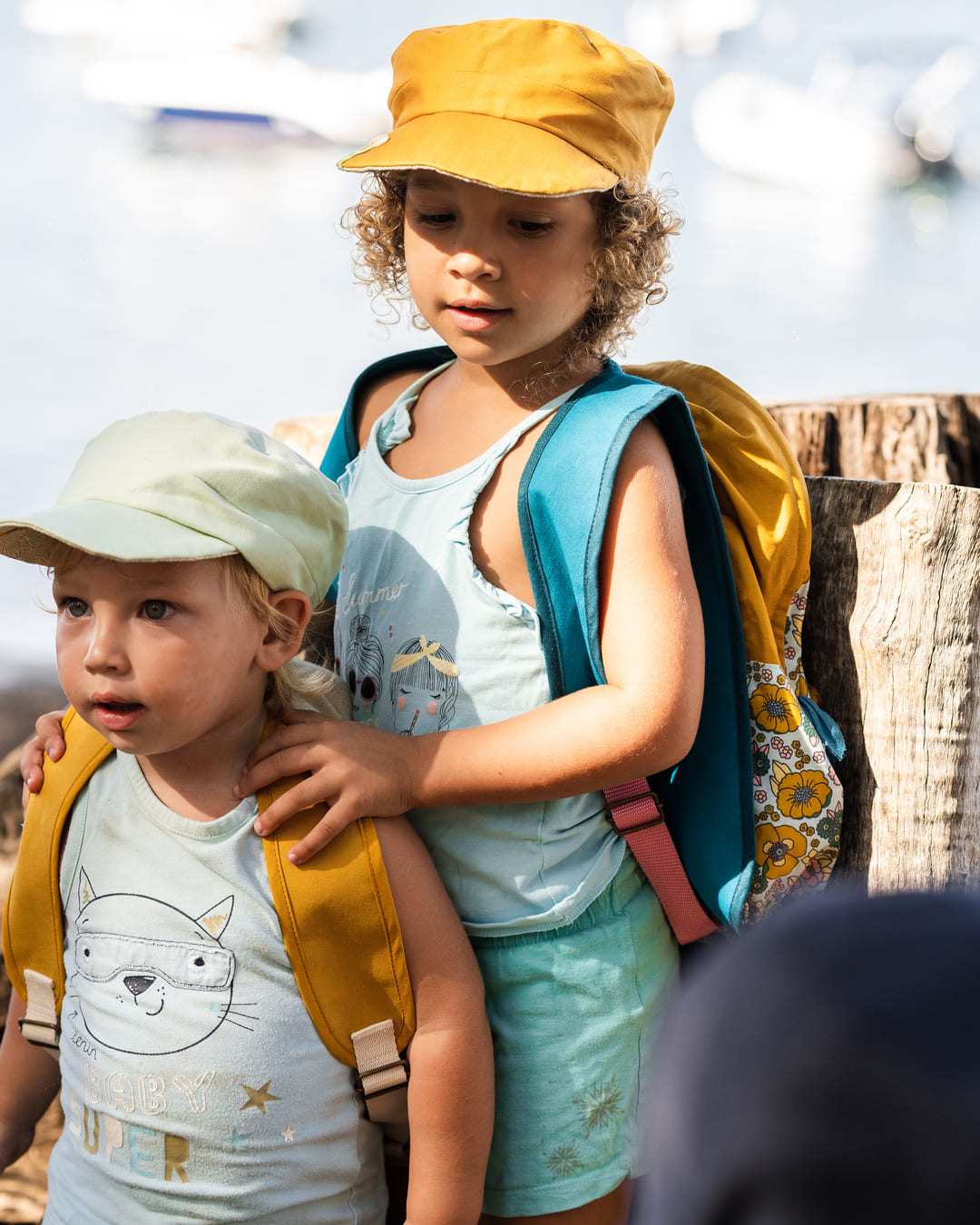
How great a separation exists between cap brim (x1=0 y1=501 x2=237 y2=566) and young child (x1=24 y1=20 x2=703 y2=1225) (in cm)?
28

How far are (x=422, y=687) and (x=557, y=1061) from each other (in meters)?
0.50

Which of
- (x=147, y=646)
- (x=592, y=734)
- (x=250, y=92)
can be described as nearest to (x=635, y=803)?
(x=592, y=734)

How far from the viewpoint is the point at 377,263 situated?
181 centimetres

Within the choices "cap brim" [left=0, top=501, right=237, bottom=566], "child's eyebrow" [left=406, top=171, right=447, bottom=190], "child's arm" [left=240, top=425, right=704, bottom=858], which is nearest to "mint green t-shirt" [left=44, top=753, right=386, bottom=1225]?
"child's arm" [left=240, top=425, right=704, bottom=858]

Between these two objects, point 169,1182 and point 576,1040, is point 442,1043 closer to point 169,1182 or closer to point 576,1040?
point 576,1040

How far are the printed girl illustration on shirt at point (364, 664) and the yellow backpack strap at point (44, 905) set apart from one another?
33 cm

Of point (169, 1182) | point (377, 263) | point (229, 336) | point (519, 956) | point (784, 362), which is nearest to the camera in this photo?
point (169, 1182)

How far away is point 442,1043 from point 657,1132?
2.68 ft

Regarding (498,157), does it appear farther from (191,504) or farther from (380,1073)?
(380,1073)

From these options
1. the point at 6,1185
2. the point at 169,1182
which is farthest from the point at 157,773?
the point at 6,1185

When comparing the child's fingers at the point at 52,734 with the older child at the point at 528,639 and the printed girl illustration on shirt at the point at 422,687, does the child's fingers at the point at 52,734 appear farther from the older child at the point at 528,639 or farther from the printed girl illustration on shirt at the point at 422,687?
the printed girl illustration on shirt at the point at 422,687

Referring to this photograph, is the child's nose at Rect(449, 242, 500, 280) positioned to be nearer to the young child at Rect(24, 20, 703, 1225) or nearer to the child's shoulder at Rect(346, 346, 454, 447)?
the young child at Rect(24, 20, 703, 1225)

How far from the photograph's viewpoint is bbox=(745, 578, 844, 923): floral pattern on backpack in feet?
5.08

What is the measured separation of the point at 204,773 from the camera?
1400mm
